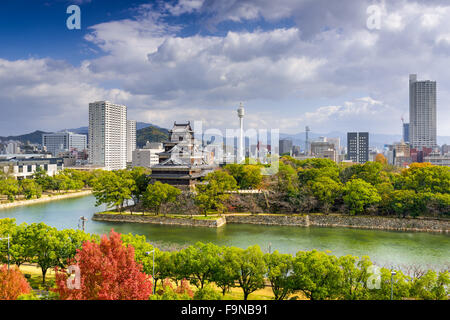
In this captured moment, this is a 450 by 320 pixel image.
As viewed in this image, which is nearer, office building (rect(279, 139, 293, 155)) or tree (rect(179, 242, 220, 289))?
tree (rect(179, 242, 220, 289))

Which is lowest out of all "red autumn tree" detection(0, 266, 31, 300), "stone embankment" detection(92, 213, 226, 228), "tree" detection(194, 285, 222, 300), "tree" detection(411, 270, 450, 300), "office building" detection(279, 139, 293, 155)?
"stone embankment" detection(92, 213, 226, 228)

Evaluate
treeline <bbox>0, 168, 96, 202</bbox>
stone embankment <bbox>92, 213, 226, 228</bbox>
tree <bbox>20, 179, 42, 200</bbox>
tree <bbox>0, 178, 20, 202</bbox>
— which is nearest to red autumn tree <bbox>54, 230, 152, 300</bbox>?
stone embankment <bbox>92, 213, 226, 228</bbox>

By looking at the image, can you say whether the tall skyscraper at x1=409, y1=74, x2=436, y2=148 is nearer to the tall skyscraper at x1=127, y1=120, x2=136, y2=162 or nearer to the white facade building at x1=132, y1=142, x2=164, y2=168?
the white facade building at x1=132, y1=142, x2=164, y2=168

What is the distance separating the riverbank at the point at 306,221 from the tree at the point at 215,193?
3.61ft

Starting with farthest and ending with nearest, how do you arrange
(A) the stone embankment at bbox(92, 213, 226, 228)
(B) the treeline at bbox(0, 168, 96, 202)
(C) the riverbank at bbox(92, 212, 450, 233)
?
1. (B) the treeline at bbox(0, 168, 96, 202)
2. (A) the stone embankment at bbox(92, 213, 226, 228)
3. (C) the riverbank at bbox(92, 212, 450, 233)

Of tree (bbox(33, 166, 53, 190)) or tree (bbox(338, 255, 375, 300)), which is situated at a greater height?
tree (bbox(33, 166, 53, 190))

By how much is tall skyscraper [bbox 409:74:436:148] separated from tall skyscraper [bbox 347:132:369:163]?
1546 cm

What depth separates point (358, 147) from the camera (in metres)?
85.2

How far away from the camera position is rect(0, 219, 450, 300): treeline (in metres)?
9.07

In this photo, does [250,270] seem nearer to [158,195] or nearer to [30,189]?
[158,195]

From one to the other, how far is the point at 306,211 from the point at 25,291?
1942 cm

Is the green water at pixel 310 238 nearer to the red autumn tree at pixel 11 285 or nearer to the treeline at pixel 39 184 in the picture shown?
the treeline at pixel 39 184
